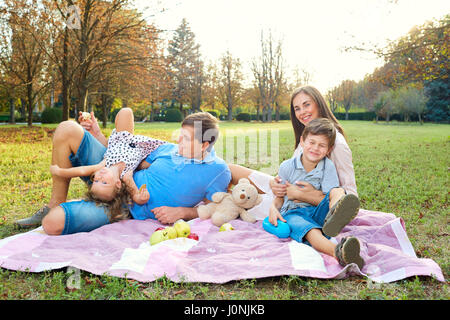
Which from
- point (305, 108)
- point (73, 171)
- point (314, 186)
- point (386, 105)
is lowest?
point (314, 186)

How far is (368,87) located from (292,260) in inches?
2267

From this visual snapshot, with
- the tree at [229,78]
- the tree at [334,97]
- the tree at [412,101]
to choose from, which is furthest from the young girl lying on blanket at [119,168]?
the tree at [334,97]

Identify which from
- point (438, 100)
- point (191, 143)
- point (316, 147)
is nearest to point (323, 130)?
point (316, 147)

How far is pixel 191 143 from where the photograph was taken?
3.22 m

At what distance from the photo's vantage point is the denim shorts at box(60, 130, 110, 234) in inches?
115

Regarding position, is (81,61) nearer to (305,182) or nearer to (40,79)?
(305,182)

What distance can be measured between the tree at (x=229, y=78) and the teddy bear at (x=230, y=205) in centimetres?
3727

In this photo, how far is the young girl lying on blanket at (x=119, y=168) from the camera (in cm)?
307

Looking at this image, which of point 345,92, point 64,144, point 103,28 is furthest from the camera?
point 345,92

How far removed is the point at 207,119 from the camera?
330cm

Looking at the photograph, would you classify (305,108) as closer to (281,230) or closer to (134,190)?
(281,230)

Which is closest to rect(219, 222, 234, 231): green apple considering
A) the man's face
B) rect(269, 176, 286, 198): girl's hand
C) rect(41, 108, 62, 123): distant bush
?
rect(269, 176, 286, 198): girl's hand

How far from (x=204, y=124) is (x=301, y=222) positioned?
4.30 ft

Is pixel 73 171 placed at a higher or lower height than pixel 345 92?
lower
